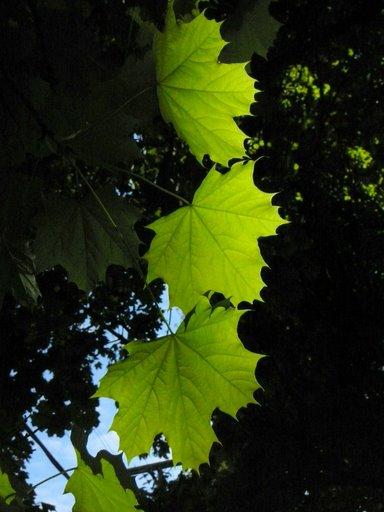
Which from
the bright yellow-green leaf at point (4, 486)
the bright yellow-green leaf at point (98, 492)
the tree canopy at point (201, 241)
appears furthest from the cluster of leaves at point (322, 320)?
the bright yellow-green leaf at point (4, 486)

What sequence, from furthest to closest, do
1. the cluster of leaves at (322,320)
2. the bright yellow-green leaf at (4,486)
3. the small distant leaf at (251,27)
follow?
the cluster of leaves at (322,320), the small distant leaf at (251,27), the bright yellow-green leaf at (4,486)

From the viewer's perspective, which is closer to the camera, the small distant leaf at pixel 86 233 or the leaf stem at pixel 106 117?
the leaf stem at pixel 106 117

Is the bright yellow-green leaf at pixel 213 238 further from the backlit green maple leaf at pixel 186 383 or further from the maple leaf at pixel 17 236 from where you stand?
the maple leaf at pixel 17 236

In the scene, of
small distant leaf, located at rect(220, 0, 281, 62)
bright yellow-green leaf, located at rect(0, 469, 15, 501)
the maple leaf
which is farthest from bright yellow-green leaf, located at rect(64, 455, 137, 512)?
small distant leaf, located at rect(220, 0, 281, 62)

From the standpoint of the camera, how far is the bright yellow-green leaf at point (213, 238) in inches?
49.8

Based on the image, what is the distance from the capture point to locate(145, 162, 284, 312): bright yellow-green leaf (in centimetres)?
127

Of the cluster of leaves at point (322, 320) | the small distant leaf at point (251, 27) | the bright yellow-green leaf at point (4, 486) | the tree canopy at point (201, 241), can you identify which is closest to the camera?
the tree canopy at point (201, 241)

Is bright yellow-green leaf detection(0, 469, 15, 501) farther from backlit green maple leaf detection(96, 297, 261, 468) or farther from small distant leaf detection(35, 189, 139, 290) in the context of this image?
small distant leaf detection(35, 189, 139, 290)

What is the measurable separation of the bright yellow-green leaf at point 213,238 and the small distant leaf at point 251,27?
3.08ft

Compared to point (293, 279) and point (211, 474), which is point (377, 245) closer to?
point (293, 279)

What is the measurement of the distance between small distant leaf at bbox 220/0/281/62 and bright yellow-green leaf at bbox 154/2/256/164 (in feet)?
2.79

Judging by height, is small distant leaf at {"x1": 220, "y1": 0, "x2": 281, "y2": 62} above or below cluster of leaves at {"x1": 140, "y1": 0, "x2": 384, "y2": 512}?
below

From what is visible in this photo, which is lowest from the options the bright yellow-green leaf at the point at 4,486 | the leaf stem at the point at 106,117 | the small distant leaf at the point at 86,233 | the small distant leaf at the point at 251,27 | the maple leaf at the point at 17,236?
the bright yellow-green leaf at the point at 4,486

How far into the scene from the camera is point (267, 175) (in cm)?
774
